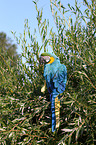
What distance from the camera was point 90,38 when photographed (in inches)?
118

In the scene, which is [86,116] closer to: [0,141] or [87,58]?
[87,58]

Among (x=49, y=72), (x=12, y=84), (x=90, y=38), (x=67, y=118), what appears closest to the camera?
(x=49, y=72)

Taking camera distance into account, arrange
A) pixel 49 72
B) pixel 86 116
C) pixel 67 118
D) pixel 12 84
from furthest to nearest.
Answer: pixel 12 84, pixel 67 118, pixel 86 116, pixel 49 72

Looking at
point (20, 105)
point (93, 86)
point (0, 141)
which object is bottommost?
point (0, 141)

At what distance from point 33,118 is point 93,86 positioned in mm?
1164

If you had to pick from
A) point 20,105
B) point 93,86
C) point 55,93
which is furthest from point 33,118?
point 93,86

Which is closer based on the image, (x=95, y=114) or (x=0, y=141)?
(x=95, y=114)

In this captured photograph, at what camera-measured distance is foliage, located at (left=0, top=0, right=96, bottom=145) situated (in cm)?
256

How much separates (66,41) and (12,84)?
3.61 ft

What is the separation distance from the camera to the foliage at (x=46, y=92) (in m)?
2.56

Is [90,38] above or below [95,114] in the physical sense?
above

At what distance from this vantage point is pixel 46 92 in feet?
9.22

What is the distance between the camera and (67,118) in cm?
274

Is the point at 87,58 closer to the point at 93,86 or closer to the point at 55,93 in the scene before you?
the point at 93,86
